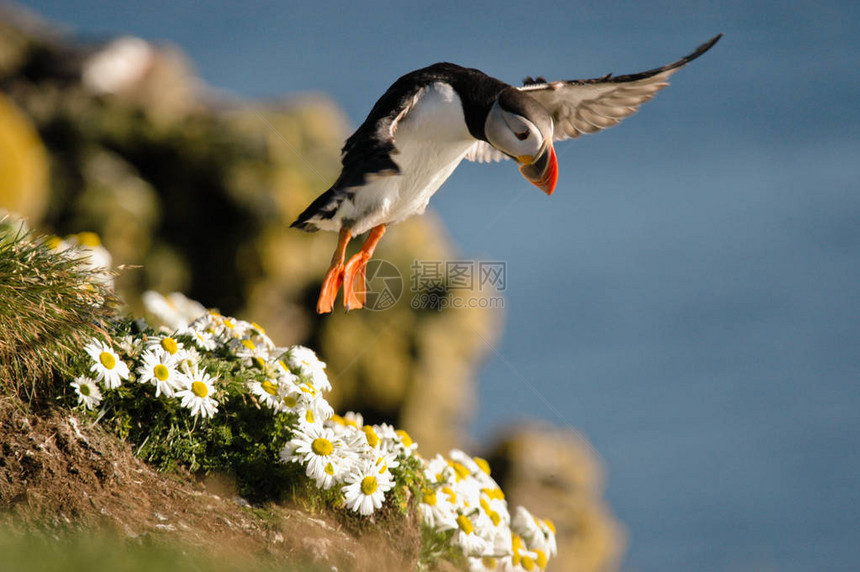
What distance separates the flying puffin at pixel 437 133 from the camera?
4793 millimetres

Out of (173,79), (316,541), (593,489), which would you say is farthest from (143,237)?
(316,541)

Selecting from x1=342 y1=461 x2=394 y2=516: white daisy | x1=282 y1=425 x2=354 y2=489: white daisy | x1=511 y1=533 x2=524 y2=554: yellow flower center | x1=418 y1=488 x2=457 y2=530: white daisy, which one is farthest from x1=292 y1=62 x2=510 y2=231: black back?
x1=511 y1=533 x2=524 y2=554: yellow flower center

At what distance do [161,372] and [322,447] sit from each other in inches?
41.0

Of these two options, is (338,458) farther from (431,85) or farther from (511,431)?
(511,431)

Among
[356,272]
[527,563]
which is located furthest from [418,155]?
[527,563]

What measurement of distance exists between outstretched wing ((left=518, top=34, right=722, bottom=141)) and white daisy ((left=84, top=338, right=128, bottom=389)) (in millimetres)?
3072

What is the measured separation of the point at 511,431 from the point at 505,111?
1126cm

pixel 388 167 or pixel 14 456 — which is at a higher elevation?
pixel 388 167

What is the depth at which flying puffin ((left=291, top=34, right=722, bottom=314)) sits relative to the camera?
4793 mm

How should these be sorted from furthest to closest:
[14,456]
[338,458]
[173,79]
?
1. [173,79]
2. [338,458]
3. [14,456]

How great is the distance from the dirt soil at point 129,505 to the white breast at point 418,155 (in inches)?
70.3

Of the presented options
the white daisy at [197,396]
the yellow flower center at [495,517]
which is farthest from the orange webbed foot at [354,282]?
the yellow flower center at [495,517]

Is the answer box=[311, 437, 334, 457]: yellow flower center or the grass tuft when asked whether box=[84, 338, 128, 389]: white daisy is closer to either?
the grass tuft

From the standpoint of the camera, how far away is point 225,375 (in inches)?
209
